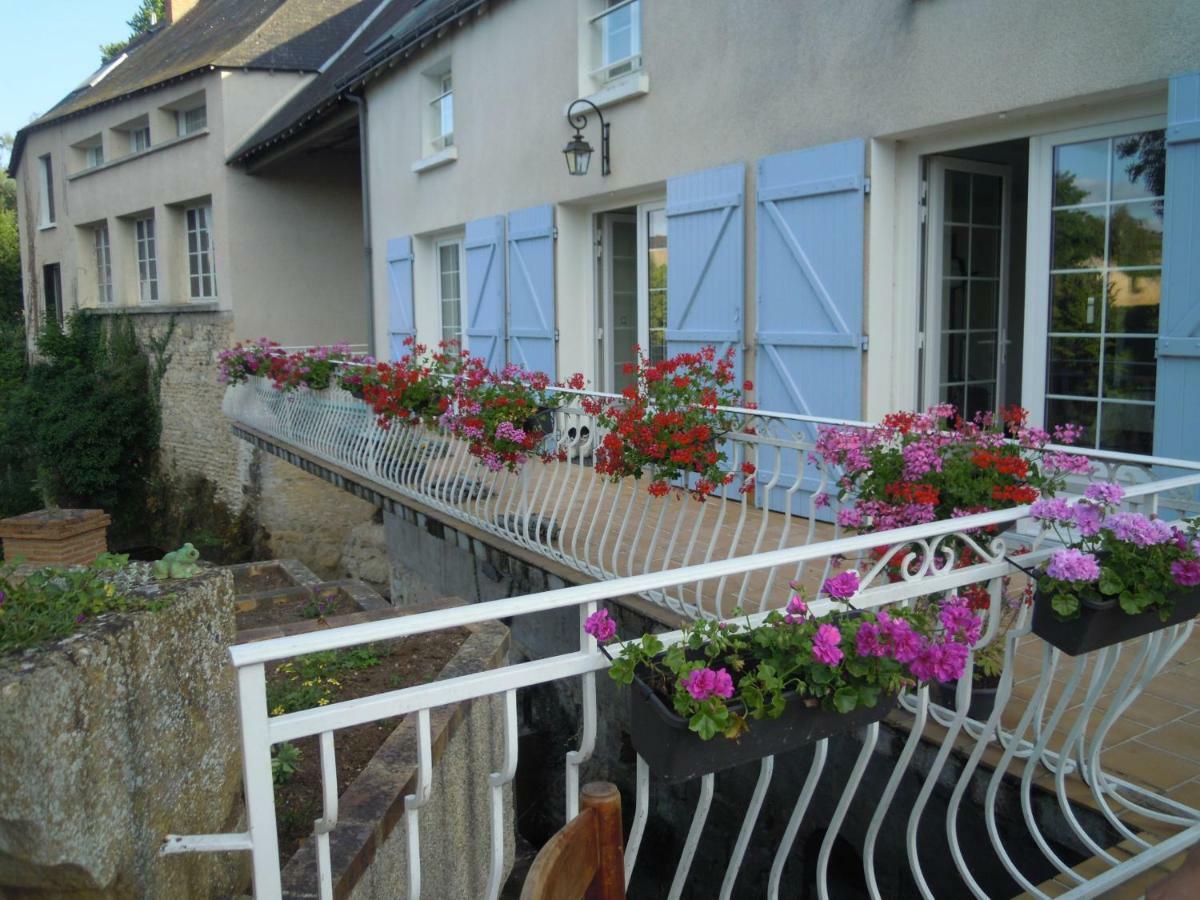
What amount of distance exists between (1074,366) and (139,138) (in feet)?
55.9

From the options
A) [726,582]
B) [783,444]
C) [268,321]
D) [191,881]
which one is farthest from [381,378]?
[268,321]

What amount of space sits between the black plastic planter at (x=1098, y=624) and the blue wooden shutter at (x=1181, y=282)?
6.09 feet

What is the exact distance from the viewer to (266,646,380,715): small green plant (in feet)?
11.9

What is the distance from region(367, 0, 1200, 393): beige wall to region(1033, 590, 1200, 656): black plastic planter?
8.44ft

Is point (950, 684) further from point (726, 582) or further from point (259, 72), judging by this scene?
point (259, 72)

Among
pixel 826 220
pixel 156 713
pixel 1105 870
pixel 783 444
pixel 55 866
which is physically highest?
pixel 826 220

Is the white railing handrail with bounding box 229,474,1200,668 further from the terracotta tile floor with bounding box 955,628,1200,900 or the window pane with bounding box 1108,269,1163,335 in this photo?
the window pane with bounding box 1108,269,1163,335

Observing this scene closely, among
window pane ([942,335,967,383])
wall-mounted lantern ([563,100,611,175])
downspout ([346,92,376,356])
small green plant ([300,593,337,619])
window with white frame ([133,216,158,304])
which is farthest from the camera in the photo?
window with white frame ([133,216,158,304])

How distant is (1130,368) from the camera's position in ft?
15.0

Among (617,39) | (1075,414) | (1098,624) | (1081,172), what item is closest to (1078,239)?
(1081,172)

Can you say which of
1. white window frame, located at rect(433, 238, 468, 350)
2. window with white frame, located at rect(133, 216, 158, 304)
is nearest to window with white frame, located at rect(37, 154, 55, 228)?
window with white frame, located at rect(133, 216, 158, 304)

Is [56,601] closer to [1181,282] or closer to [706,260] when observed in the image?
[1181,282]

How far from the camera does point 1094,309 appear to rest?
470 cm

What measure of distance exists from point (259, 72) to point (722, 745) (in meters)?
15.0
